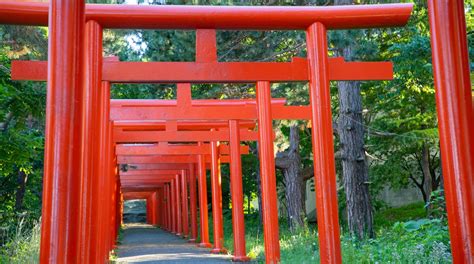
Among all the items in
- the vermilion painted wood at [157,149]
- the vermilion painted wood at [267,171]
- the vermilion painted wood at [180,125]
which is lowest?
the vermilion painted wood at [267,171]

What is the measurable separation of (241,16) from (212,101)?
5376mm

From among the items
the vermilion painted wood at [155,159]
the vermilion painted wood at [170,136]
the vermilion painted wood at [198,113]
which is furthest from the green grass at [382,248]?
the vermilion painted wood at [155,159]

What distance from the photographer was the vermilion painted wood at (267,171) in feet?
33.8

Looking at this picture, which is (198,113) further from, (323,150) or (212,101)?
(323,150)

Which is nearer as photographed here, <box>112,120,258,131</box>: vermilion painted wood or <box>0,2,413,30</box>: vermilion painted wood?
<box>0,2,413,30</box>: vermilion painted wood

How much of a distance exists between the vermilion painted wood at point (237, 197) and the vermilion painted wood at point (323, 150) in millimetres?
6241

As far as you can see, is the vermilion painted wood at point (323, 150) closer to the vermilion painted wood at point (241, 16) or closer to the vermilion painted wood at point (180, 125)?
the vermilion painted wood at point (241, 16)

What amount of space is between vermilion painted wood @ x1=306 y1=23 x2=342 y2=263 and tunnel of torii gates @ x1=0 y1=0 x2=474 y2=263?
0.01 meters

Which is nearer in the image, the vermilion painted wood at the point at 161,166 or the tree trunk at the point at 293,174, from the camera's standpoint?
the tree trunk at the point at 293,174

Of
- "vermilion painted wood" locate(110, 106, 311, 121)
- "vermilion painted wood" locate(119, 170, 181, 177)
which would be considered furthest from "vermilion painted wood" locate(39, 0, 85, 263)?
"vermilion painted wood" locate(119, 170, 181, 177)

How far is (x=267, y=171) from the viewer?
1059 cm

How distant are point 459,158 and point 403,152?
54.8 ft

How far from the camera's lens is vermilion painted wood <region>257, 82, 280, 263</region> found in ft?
33.8

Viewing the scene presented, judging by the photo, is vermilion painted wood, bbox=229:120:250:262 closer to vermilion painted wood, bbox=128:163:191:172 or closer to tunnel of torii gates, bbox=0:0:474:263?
tunnel of torii gates, bbox=0:0:474:263
